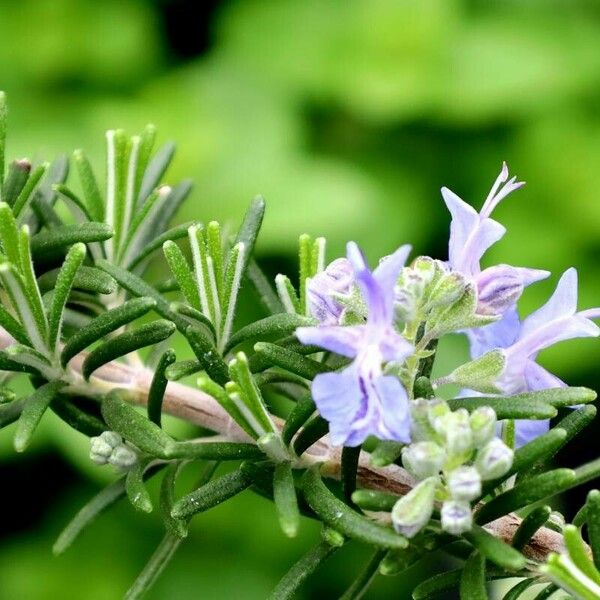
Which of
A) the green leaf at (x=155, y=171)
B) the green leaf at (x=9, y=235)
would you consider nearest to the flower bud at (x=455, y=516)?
the green leaf at (x=9, y=235)

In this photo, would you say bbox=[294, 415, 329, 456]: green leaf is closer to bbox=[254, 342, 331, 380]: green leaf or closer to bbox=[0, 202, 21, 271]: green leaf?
bbox=[254, 342, 331, 380]: green leaf

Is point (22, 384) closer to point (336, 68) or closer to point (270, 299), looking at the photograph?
point (336, 68)

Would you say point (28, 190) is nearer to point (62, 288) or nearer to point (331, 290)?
point (62, 288)

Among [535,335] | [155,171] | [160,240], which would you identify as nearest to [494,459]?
[535,335]

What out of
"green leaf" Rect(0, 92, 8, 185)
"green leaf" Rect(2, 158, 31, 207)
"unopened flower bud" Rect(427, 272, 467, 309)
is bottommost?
"unopened flower bud" Rect(427, 272, 467, 309)

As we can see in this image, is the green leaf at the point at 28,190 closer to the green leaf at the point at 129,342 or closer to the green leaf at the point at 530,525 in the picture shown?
the green leaf at the point at 129,342

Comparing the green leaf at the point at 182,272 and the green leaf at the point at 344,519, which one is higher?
the green leaf at the point at 182,272

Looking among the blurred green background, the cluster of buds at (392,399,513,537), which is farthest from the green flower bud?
the blurred green background
